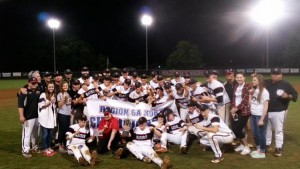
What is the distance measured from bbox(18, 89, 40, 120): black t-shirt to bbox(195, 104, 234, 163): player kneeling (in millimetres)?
4037

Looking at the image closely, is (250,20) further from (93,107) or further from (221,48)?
(93,107)

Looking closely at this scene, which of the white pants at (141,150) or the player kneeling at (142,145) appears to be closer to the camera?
the white pants at (141,150)

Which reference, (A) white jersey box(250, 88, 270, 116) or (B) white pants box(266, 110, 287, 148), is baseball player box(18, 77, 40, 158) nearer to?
(A) white jersey box(250, 88, 270, 116)

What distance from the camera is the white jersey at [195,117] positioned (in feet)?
27.8

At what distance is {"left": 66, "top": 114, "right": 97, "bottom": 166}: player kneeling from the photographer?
7.44 metres

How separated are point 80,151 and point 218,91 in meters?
3.83

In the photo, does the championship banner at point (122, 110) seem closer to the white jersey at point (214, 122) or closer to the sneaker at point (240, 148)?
the white jersey at point (214, 122)

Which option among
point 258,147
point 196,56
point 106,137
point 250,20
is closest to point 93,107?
point 106,137

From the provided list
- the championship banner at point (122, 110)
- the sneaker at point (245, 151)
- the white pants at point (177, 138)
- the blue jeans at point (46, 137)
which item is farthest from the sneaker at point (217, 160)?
the blue jeans at point (46, 137)

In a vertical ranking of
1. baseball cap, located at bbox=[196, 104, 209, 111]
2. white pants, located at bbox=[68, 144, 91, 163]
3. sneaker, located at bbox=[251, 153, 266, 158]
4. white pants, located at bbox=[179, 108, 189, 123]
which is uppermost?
baseball cap, located at bbox=[196, 104, 209, 111]

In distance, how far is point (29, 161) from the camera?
25.3ft

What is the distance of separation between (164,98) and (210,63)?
3250 inches

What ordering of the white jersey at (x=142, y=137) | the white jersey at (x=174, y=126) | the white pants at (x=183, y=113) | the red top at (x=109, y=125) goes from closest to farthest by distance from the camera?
the white jersey at (x=142, y=137)
the red top at (x=109, y=125)
the white jersey at (x=174, y=126)
the white pants at (x=183, y=113)

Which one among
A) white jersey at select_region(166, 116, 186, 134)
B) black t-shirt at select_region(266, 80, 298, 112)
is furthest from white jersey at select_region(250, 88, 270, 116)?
white jersey at select_region(166, 116, 186, 134)
